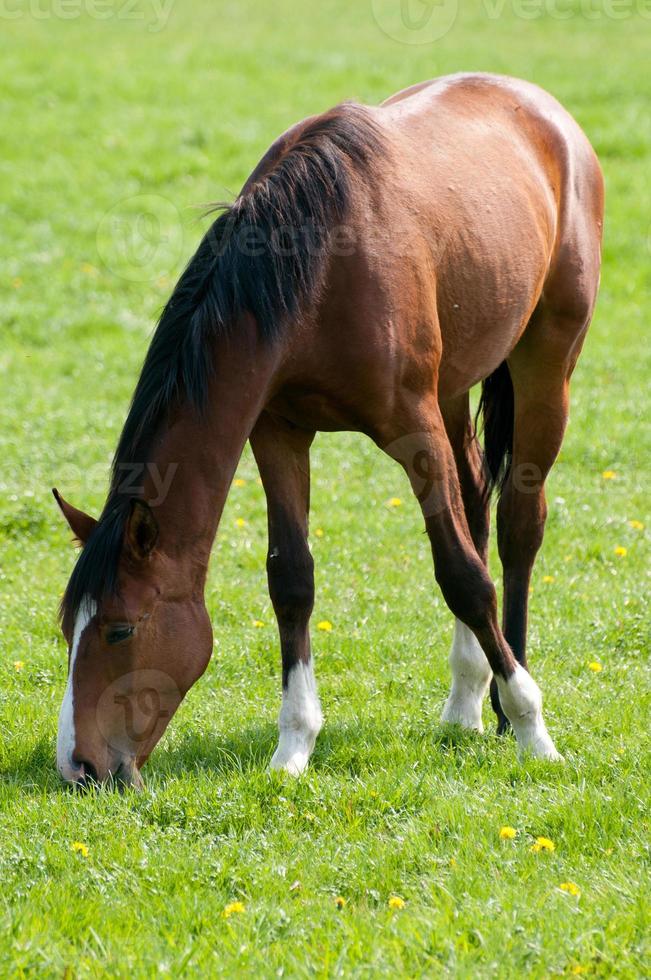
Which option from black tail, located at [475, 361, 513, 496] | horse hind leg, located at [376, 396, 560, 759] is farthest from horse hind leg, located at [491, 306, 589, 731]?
horse hind leg, located at [376, 396, 560, 759]

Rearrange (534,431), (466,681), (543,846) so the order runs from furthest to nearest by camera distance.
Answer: (534,431) < (466,681) < (543,846)

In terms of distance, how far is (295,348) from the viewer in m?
3.97

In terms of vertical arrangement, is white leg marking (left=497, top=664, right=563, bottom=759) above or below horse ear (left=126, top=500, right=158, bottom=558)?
below

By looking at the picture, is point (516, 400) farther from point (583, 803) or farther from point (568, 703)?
point (583, 803)

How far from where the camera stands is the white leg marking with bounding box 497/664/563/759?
4.44 meters

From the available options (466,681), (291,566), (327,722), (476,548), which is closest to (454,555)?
(291,566)

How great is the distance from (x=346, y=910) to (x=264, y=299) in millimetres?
1850

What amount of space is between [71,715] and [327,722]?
1308 mm

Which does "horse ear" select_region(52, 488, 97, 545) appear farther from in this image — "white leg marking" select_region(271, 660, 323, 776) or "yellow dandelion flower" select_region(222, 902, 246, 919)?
"yellow dandelion flower" select_region(222, 902, 246, 919)

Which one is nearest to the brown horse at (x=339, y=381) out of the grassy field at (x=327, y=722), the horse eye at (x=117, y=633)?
the horse eye at (x=117, y=633)

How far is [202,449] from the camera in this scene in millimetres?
3850

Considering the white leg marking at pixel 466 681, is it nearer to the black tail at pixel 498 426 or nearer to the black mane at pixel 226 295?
the black tail at pixel 498 426

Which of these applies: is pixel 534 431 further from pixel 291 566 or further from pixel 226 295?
pixel 226 295

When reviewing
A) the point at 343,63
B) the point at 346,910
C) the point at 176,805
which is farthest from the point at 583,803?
the point at 343,63
